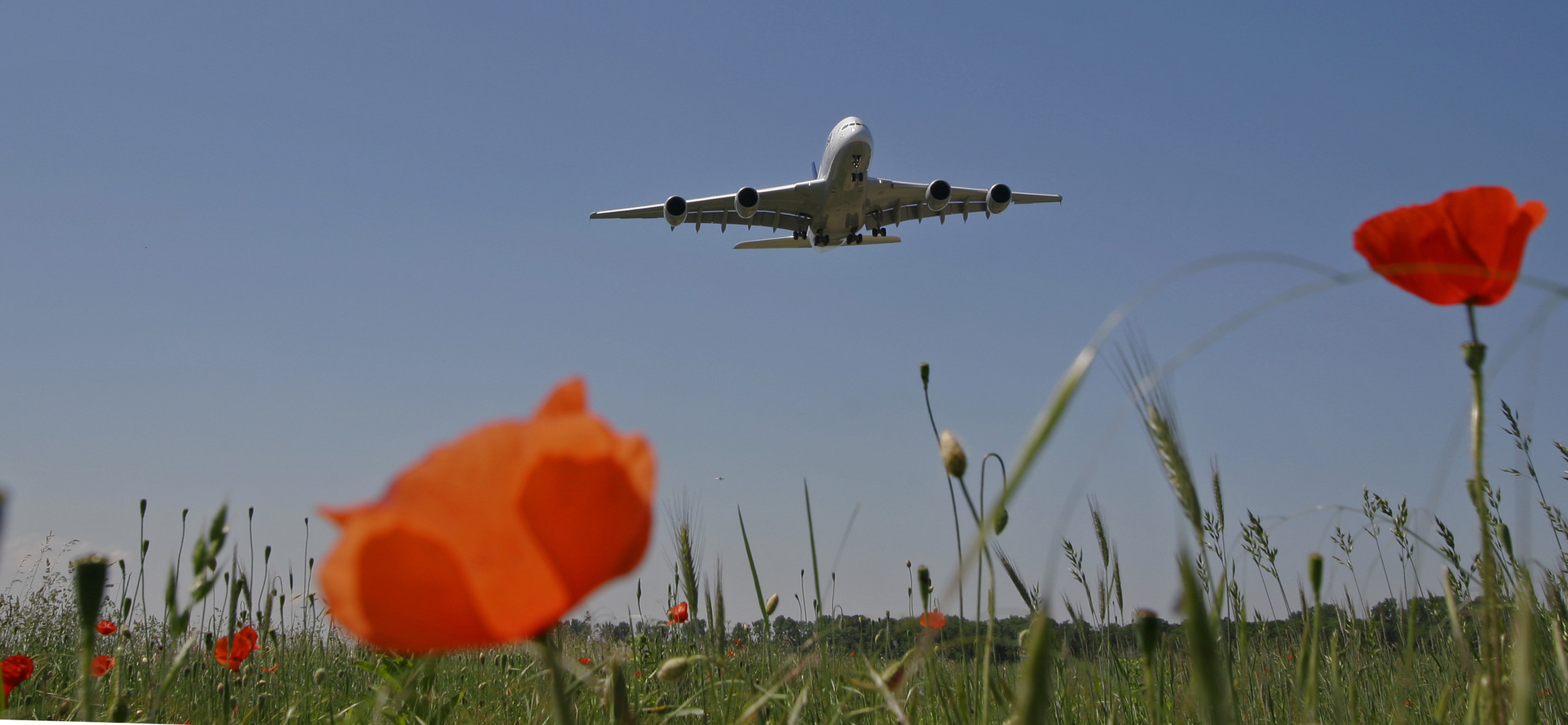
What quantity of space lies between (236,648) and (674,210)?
15.8 m

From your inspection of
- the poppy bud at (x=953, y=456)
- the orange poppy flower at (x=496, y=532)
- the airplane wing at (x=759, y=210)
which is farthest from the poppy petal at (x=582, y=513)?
the airplane wing at (x=759, y=210)

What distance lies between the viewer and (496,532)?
260 mm

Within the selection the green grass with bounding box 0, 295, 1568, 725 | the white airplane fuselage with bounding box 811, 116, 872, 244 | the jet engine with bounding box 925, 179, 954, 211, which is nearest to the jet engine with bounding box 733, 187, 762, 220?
the white airplane fuselage with bounding box 811, 116, 872, 244

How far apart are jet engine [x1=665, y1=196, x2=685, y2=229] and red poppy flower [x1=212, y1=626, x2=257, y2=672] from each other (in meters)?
15.5

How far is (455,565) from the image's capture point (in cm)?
26

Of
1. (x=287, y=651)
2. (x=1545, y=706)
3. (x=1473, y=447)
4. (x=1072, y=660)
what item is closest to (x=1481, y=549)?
(x=1473, y=447)

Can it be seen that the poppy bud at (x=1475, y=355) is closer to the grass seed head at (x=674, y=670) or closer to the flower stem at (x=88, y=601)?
the grass seed head at (x=674, y=670)

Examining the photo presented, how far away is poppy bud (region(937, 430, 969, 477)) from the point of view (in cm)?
58

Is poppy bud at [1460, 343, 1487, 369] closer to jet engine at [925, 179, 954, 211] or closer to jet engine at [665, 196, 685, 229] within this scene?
jet engine at [665, 196, 685, 229]

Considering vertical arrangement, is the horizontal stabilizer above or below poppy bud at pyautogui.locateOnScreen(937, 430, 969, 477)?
above

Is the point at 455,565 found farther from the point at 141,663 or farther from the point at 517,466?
the point at 141,663

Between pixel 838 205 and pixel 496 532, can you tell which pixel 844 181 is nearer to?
pixel 838 205

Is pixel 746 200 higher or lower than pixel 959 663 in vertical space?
higher

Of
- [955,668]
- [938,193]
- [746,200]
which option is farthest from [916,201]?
[955,668]
